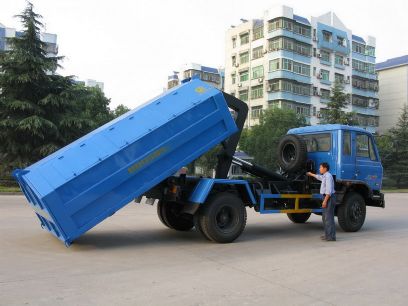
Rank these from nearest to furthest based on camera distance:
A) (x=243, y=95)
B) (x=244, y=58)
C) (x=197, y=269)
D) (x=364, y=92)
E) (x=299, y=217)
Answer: (x=197, y=269) < (x=299, y=217) < (x=243, y=95) < (x=244, y=58) < (x=364, y=92)

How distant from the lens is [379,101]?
3123 inches

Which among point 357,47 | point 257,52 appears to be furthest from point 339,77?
point 257,52

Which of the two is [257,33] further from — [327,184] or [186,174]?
[186,174]

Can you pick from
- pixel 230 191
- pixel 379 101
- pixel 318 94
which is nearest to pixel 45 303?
pixel 230 191

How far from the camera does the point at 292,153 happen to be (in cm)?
1112

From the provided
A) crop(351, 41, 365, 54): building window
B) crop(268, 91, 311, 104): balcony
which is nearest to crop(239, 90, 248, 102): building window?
crop(268, 91, 311, 104): balcony

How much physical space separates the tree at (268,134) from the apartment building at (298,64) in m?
13.7

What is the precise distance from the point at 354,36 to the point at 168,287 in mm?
73401

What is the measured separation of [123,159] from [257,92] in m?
56.4

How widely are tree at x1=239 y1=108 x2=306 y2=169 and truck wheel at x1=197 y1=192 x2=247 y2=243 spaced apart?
33.1 meters

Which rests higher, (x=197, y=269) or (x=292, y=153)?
(x=292, y=153)

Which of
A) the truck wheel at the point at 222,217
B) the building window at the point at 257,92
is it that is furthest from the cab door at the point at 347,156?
the building window at the point at 257,92

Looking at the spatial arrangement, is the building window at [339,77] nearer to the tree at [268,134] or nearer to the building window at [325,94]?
the building window at [325,94]

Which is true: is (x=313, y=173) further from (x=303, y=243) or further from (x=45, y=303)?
(x=45, y=303)
